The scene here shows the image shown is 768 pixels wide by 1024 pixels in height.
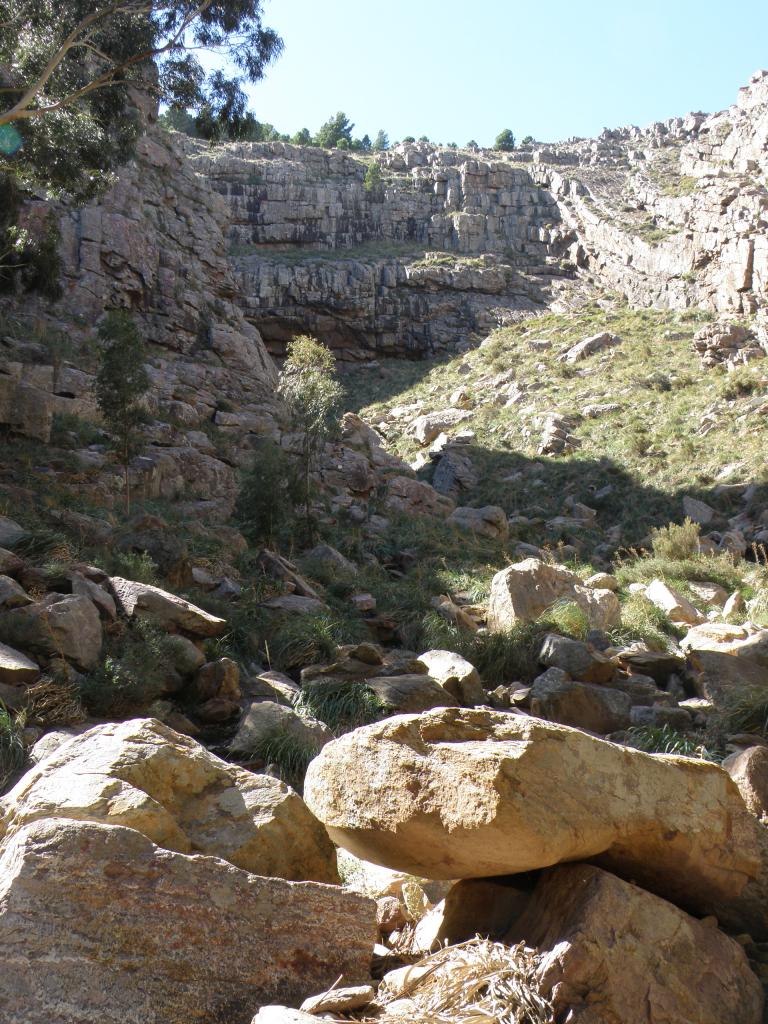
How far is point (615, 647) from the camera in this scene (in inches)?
378

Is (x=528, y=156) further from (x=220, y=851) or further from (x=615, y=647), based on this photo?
(x=220, y=851)

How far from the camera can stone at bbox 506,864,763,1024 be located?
9.36 ft

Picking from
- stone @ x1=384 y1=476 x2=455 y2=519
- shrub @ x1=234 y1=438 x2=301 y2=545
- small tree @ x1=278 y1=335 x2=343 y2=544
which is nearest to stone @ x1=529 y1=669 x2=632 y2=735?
shrub @ x1=234 y1=438 x2=301 y2=545

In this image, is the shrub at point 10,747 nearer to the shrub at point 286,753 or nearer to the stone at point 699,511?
the shrub at point 286,753

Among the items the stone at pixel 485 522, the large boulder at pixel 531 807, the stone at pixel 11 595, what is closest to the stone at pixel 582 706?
the large boulder at pixel 531 807

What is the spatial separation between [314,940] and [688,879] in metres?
1.57

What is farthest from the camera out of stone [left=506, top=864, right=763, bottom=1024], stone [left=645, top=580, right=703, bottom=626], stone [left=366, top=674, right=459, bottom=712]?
stone [left=645, top=580, right=703, bottom=626]

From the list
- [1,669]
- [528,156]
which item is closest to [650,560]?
[1,669]

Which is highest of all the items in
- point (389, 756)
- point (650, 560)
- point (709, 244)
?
point (709, 244)

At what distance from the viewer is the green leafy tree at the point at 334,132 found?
73875 mm

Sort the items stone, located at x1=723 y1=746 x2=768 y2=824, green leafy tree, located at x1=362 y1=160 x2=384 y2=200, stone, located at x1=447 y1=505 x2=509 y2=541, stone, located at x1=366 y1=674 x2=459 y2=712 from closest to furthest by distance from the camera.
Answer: stone, located at x1=723 y1=746 x2=768 y2=824
stone, located at x1=366 y1=674 x2=459 y2=712
stone, located at x1=447 y1=505 x2=509 y2=541
green leafy tree, located at x1=362 y1=160 x2=384 y2=200

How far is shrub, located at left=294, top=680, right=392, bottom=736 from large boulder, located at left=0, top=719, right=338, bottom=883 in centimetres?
290

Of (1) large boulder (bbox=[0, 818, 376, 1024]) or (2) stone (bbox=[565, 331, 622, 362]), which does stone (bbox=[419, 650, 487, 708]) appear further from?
(2) stone (bbox=[565, 331, 622, 362])

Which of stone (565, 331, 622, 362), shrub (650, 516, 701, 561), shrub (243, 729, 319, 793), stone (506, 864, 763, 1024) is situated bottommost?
shrub (650, 516, 701, 561)
